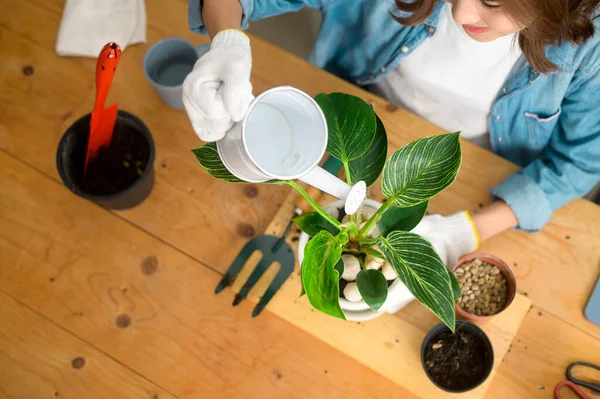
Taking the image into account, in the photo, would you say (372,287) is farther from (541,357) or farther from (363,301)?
(541,357)

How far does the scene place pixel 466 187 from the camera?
90 centimetres

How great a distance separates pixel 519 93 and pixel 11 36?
2.99ft


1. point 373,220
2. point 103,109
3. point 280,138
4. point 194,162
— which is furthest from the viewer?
point 194,162

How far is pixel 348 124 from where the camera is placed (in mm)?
615

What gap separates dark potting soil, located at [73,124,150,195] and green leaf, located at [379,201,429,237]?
1.30 ft

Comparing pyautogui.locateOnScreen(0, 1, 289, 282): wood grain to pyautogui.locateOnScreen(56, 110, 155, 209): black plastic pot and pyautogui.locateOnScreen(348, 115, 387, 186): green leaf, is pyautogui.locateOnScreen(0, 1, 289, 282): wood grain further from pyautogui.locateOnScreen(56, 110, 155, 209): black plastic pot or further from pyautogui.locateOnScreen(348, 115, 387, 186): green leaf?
pyautogui.locateOnScreen(348, 115, 387, 186): green leaf

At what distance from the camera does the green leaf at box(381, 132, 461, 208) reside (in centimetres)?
55

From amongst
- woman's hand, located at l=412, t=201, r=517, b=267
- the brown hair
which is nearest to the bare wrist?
woman's hand, located at l=412, t=201, r=517, b=267

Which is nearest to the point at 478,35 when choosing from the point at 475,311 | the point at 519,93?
the point at 519,93

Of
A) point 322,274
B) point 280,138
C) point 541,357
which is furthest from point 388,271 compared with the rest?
point 541,357

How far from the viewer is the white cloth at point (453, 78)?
929mm

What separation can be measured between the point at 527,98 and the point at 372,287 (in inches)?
21.7

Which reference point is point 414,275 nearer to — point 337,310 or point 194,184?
point 337,310

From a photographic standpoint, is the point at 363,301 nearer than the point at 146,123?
Yes
